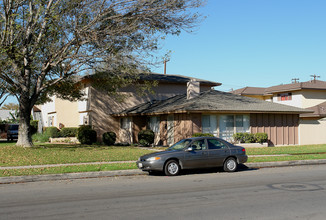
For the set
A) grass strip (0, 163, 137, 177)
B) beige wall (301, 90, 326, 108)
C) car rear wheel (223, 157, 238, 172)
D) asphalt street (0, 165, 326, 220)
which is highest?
beige wall (301, 90, 326, 108)

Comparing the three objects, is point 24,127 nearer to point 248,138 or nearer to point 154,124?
point 154,124

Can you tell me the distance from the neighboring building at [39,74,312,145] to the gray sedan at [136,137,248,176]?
902cm

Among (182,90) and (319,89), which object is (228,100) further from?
(319,89)

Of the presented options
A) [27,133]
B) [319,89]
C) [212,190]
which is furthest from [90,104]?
[319,89]

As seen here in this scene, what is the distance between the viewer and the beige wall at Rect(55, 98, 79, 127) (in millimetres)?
37250

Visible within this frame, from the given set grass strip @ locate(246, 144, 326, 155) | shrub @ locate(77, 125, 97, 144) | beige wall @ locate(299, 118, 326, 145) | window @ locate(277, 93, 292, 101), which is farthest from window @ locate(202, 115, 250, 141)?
window @ locate(277, 93, 292, 101)

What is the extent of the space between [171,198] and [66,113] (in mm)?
30904

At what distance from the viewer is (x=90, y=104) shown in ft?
98.4

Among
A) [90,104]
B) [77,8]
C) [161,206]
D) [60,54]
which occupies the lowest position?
[161,206]

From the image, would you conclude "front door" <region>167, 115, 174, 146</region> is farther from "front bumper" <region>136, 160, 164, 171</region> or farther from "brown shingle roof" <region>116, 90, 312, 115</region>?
"front bumper" <region>136, 160, 164, 171</region>

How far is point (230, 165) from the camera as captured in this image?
45.0 feet

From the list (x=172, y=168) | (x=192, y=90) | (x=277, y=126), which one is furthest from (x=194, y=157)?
(x=277, y=126)

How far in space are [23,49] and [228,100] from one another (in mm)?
14828

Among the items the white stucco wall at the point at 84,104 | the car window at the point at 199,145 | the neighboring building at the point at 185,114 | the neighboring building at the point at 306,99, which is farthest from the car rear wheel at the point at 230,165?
the white stucco wall at the point at 84,104
